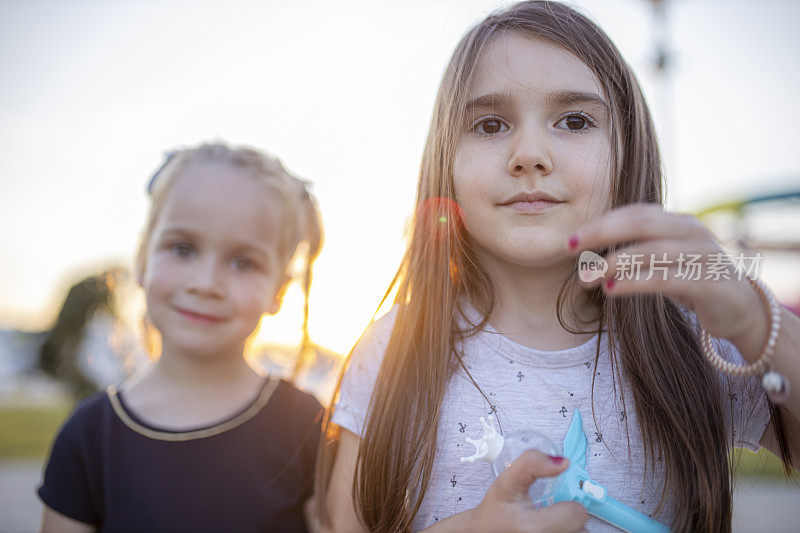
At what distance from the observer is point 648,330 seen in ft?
4.76

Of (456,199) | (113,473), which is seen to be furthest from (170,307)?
(456,199)

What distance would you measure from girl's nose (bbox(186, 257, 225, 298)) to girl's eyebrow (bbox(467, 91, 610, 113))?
988 millimetres

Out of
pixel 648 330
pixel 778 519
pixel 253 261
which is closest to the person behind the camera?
pixel 648 330

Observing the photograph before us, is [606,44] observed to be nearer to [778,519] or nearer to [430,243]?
[430,243]

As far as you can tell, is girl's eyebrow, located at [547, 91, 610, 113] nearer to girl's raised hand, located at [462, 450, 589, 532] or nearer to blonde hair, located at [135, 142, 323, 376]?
girl's raised hand, located at [462, 450, 589, 532]

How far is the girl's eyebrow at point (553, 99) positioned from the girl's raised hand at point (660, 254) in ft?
1.64

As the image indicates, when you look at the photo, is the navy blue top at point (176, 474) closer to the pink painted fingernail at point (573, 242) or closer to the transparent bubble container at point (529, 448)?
the transparent bubble container at point (529, 448)

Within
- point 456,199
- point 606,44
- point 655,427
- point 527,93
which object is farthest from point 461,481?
point 606,44

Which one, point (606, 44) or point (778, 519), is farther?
point (778, 519)

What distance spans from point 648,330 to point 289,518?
1.27 meters

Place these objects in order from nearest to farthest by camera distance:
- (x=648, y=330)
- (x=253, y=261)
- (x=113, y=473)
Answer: (x=648, y=330) → (x=113, y=473) → (x=253, y=261)

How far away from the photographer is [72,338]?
8.07 m

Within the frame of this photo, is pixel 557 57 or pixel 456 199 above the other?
pixel 557 57

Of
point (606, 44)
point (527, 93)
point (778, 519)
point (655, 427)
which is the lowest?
point (778, 519)
